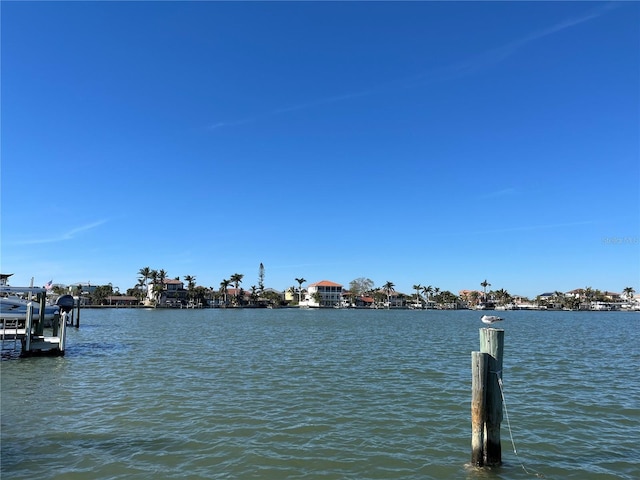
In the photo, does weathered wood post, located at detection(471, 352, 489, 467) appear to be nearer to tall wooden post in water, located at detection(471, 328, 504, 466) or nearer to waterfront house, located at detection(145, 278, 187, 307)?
tall wooden post in water, located at detection(471, 328, 504, 466)

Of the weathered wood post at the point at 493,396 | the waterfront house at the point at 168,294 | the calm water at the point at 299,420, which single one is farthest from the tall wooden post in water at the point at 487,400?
the waterfront house at the point at 168,294

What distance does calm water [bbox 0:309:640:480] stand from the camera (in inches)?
396

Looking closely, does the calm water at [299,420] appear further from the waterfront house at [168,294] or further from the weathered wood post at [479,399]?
the waterfront house at [168,294]

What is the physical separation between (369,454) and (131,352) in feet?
78.6

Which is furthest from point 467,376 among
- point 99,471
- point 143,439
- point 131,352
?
point 131,352

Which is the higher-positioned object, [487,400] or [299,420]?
[487,400]

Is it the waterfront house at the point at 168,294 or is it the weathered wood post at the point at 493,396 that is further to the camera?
the waterfront house at the point at 168,294

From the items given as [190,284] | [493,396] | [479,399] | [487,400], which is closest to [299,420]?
[479,399]

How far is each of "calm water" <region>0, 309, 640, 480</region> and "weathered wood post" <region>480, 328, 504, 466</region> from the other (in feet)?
1.30

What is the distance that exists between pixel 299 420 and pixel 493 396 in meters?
6.47

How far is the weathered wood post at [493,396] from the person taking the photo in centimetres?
952

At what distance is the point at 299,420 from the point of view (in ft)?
45.0

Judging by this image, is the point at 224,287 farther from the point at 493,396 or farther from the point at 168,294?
the point at 493,396

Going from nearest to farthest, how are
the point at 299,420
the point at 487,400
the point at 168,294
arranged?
the point at 487,400 → the point at 299,420 → the point at 168,294
